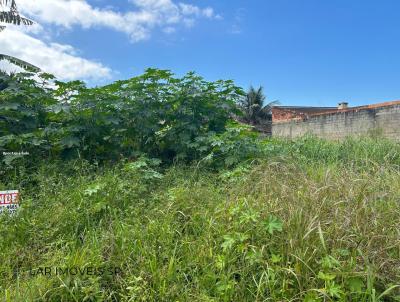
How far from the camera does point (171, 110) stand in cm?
463

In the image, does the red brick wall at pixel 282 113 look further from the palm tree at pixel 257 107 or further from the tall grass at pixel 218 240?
the tall grass at pixel 218 240

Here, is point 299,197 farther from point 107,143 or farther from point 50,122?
point 50,122

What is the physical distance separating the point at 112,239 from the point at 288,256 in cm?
136

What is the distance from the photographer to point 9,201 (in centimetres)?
294

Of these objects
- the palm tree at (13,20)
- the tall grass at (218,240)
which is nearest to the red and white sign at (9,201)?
the tall grass at (218,240)

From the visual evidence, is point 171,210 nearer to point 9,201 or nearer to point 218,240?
point 218,240

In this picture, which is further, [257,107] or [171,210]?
[257,107]

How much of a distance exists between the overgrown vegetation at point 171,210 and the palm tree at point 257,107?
18.5 meters

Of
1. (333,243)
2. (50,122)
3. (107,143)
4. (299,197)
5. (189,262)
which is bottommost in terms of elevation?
(189,262)

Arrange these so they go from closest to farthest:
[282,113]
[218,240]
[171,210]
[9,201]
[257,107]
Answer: [218,240]
[171,210]
[9,201]
[282,113]
[257,107]

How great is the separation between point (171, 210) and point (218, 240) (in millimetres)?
665

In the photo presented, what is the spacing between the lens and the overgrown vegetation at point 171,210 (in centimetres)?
192

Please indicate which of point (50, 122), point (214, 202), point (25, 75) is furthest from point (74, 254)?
point (25, 75)

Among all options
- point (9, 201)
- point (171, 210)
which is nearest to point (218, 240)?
point (171, 210)
